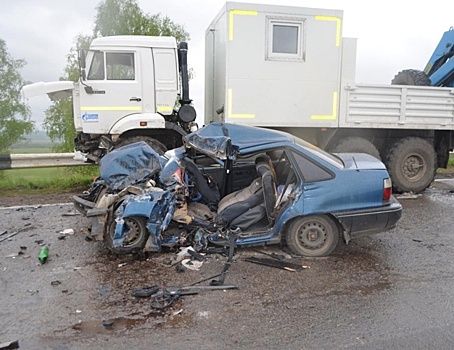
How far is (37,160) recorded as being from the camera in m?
9.62

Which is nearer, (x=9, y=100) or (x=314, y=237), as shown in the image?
(x=314, y=237)

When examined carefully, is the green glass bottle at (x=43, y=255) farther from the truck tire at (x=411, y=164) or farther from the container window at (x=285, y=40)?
the truck tire at (x=411, y=164)

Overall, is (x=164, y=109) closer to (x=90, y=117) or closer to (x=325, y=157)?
(x=90, y=117)

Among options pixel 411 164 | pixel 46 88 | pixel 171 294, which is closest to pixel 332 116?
pixel 411 164

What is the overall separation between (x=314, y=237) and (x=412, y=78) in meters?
7.01

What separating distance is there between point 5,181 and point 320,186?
816cm

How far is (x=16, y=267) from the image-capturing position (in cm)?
460

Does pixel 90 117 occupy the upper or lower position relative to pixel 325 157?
upper

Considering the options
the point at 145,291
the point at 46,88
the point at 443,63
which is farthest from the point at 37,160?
the point at 443,63

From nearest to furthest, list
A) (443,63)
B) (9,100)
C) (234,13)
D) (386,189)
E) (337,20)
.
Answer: (386,189), (234,13), (337,20), (443,63), (9,100)

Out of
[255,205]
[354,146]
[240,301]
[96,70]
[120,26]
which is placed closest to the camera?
[240,301]

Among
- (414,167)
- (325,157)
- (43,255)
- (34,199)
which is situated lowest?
(34,199)

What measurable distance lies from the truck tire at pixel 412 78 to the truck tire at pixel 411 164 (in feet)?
5.22

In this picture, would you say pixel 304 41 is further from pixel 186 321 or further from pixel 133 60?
pixel 186 321
